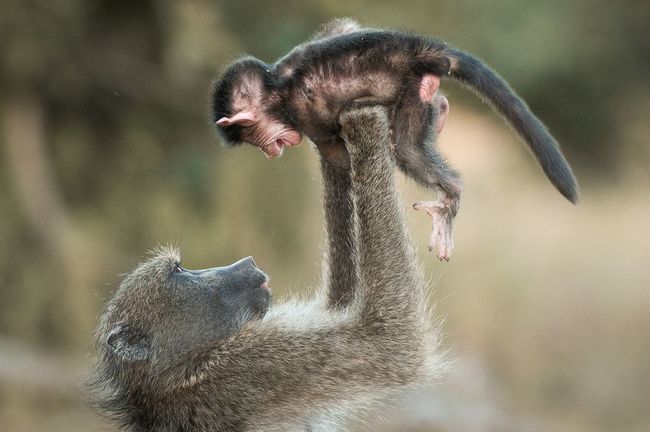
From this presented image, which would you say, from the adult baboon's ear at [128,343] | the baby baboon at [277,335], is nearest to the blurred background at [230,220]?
the baby baboon at [277,335]

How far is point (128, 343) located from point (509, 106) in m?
1.92

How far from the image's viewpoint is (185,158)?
41.0 ft

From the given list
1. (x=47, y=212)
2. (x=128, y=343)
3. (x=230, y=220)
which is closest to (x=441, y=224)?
(x=128, y=343)

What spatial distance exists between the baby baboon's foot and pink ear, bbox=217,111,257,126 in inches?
31.3

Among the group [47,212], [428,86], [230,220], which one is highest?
[47,212]

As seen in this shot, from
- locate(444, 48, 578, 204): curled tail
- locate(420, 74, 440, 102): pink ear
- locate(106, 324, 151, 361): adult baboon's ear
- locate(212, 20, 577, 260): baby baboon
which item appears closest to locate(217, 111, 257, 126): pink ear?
locate(212, 20, 577, 260): baby baboon

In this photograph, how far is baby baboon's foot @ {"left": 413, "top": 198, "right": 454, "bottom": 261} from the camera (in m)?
4.25

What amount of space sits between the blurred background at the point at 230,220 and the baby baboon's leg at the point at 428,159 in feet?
20.4

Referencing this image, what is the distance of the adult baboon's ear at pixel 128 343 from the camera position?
188 inches

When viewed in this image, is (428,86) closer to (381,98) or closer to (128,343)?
(381,98)

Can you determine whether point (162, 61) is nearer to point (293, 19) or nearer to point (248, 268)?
point (293, 19)

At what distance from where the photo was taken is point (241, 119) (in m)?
4.55

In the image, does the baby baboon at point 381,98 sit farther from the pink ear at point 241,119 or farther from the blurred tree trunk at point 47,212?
the blurred tree trunk at point 47,212

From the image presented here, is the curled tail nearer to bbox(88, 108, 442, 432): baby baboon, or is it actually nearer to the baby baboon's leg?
the baby baboon's leg
